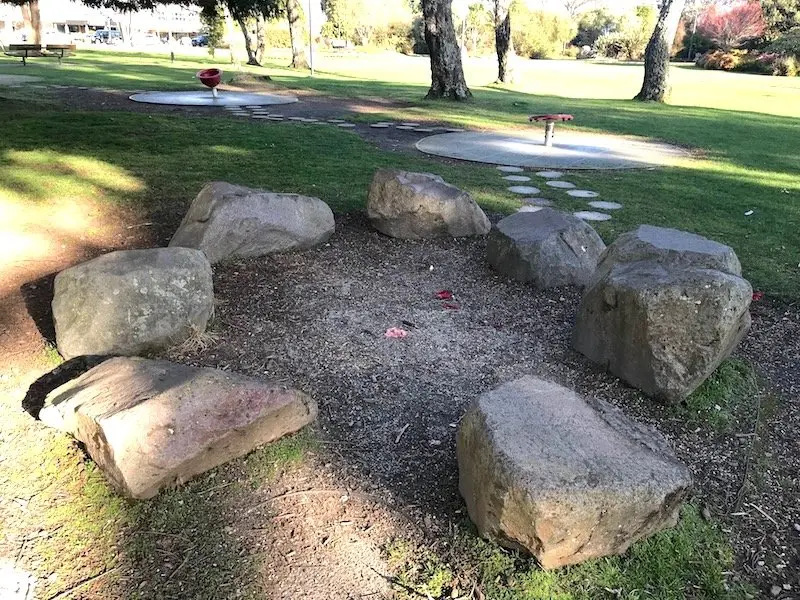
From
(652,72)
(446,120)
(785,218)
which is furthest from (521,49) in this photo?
(785,218)

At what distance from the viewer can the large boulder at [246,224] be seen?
450 cm

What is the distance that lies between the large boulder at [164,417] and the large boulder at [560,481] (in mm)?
783

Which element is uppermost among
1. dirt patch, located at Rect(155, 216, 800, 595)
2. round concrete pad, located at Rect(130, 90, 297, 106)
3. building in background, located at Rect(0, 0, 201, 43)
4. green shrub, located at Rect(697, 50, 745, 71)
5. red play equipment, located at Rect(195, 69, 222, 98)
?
building in background, located at Rect(0, 0, 201, 43)

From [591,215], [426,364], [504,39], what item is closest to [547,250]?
[426,364]

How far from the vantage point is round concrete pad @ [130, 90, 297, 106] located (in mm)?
13299

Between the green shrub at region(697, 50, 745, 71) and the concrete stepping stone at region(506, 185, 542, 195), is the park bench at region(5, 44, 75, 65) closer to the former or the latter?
the concrete stepping stone at region(506, 185, 542, 195)

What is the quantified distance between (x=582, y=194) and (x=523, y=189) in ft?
1.92

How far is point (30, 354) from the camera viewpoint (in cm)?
336

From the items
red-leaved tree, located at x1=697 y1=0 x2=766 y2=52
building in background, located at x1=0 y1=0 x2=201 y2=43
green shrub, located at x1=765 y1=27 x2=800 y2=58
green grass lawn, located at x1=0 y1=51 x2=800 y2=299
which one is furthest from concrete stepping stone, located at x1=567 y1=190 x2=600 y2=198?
building in background, located at x1=0 y1=0 x2=201 y2=43

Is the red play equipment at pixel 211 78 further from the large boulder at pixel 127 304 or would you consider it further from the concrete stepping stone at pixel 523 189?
the large boulder at pixel 127 304

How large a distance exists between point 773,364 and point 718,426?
0.85 meters

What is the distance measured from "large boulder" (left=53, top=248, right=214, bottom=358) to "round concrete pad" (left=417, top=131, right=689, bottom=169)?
18.1 feet

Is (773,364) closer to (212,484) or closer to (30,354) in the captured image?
(212,484)

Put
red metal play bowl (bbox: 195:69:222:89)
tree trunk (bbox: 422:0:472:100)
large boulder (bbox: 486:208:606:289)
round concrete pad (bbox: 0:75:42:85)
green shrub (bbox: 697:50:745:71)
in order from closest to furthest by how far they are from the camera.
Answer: large boulder (bbox: 486:208:606:289) < red metal play bowl (bbox: 195:69:222:89) < tree trunk (bbox: 422:0:472:100) < round concrete pad (bbox: 0:75:42:85) < green shrub (bbox: 697:50:745:71)
